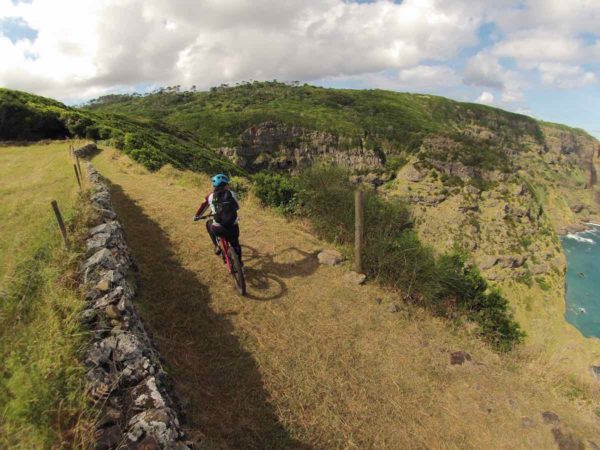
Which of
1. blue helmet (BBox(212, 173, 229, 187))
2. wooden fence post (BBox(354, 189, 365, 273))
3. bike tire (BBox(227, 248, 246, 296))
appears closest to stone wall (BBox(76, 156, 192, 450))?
bike tire (BBox(227, 248, 246, 296))

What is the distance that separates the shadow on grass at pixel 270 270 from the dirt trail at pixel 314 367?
0.14ft

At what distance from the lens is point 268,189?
14977 millimetres

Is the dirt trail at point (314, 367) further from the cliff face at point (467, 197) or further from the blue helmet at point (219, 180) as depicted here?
the cliff face at point (467, 197)

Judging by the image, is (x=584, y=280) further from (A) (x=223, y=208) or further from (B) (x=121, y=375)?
(B) (x=121, y=375)

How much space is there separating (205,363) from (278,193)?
985cm

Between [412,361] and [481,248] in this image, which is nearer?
[412,361]

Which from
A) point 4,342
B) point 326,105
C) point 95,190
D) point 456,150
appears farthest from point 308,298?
point 326,105

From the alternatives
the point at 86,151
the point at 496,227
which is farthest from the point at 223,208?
the point at 496,227

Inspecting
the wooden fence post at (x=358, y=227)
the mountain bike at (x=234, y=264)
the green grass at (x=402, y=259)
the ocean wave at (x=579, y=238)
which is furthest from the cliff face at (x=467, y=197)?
the mountain bike at (x=234, y=264)

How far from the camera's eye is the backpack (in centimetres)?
695

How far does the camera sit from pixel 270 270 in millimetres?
8656

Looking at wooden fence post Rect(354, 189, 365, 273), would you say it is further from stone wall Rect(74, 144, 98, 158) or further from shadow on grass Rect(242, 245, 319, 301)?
stone wall Rect(74, 144, 98, 158)

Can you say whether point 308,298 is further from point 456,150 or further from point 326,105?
point 326,105

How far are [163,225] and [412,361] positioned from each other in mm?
8159
